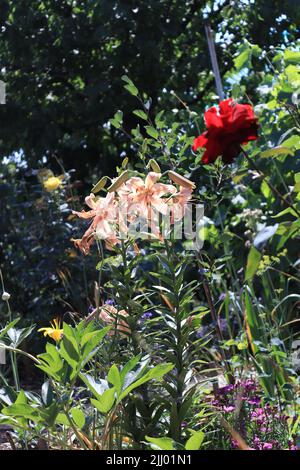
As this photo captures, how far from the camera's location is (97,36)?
20.2 feet

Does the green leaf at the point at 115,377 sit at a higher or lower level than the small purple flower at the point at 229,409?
higher

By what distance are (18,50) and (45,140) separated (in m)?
0.83

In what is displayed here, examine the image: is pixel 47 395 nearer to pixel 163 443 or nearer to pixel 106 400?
pixel 106 400

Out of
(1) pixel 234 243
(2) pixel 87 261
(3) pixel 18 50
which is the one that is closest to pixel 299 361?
(1) pixel 234 243

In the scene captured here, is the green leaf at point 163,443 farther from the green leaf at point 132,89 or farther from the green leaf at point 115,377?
the green leaf at point 132,89

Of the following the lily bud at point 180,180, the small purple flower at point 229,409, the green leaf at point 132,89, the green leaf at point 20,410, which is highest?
the green leaf at point 132,89

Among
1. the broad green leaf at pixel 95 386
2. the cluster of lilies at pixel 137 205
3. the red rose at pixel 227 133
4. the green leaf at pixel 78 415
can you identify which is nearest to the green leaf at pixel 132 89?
the cluster of lilies at pixel 137 205

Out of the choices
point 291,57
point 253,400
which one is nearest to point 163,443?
point 253,400

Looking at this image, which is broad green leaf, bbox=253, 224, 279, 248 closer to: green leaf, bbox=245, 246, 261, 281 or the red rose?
green leaf, bbox=245, 246, 261, 281

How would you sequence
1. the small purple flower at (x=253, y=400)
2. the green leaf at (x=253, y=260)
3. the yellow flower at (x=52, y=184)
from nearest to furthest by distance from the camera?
1. the green leaf at (x=253, y=260)
2. the small purple flower at (x=253, y=400)
3. the yellow flower at (x=52, y=184)

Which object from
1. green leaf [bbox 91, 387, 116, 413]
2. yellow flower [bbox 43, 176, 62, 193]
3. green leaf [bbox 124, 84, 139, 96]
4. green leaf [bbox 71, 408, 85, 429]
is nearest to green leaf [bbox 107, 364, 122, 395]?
green leaf [bbox 91, 387, 116, 413]

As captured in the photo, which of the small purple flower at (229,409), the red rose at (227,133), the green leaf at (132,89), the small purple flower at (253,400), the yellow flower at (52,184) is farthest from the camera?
the yellow flower at (52,184)

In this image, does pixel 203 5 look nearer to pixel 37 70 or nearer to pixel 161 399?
pixel 37 70

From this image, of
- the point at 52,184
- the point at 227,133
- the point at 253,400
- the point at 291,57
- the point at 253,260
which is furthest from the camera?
the point at 52,184
